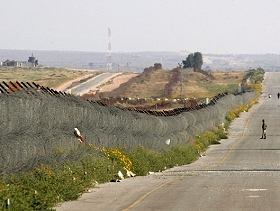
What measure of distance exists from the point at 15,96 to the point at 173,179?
8740 millimetres

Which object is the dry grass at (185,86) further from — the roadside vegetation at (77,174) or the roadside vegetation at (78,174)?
the roadside vegetation at (77,174)

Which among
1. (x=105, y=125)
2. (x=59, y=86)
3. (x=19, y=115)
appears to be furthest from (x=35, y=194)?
(x=59, y=86)

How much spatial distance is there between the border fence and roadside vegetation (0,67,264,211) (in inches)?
12.1

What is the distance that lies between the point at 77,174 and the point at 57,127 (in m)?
1.84

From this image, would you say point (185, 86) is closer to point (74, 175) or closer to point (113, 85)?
point (113, 85)

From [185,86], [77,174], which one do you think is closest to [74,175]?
[77,174]

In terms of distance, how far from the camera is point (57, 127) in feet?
91.0

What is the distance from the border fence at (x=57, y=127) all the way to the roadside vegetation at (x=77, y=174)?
0.31 m

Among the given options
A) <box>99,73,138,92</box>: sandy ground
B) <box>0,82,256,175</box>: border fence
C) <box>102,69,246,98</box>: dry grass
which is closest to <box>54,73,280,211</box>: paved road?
<box>0,82,256,175</box>: border fence

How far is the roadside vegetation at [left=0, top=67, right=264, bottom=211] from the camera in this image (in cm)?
2044

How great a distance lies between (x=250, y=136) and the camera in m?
71.9

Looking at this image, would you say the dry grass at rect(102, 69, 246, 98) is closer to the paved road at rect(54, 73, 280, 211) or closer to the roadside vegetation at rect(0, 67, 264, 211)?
the roadside vegetation at rect(0, 67, 264, 211)

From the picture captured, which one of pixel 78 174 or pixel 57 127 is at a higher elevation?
pixel 57 127

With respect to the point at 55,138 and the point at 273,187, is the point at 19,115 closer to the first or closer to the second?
the point at 55,138
